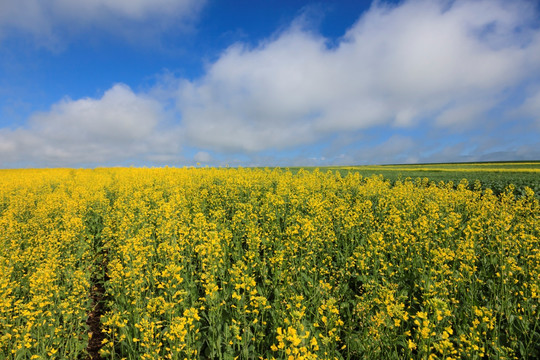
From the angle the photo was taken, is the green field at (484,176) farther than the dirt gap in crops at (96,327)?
Yes

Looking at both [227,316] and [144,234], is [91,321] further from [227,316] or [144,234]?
[227,316]

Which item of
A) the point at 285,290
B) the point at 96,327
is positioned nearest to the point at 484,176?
the point at 285,290

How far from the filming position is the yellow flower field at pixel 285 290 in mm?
→ 3447

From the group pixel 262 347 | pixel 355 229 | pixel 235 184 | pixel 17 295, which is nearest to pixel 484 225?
pixel 355 229

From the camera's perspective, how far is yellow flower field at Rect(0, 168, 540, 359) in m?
3.45

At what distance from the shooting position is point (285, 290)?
407cm

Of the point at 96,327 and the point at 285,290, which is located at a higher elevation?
the point at 285,290

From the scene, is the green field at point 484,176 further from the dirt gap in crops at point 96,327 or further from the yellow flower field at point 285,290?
the dirt gap in crops at point 96,327

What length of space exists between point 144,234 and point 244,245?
10.0 ft

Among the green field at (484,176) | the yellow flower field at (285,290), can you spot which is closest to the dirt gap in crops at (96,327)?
the yellow flower field at (285,290)

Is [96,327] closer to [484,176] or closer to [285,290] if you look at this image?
[285,290]

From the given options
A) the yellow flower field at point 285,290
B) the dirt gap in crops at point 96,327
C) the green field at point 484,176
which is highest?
the green field at point 484,176

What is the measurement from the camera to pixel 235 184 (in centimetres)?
1284

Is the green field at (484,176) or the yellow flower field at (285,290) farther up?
the green field at (484,176)
